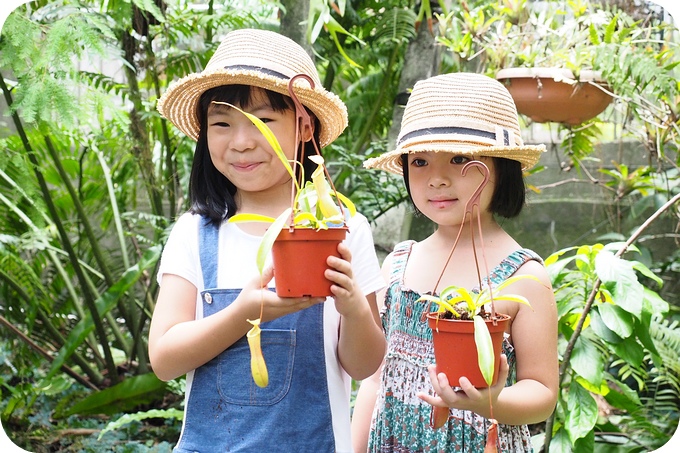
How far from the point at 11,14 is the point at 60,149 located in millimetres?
1780

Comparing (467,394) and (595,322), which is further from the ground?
(467,394)

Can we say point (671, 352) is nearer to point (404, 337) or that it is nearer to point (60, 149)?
point (404, 337)

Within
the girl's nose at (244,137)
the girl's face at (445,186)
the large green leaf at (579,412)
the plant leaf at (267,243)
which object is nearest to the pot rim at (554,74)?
the large green leaf at (579,412)

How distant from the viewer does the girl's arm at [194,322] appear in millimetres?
1332

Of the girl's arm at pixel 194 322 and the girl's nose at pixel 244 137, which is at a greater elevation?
the girl's nose at pixel 244 137

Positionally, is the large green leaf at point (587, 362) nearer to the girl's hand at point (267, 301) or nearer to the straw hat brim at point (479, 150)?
the straw hat brim at point (479, 150)

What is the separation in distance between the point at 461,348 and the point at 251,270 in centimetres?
53

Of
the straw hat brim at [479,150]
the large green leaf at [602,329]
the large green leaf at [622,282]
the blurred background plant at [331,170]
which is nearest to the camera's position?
the straw hat brim at [479,150]

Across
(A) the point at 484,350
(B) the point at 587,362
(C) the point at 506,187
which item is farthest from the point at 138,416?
(A) the point at 484,350

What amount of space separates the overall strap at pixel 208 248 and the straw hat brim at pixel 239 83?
0.92 feet

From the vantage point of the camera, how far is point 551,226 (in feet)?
16.2

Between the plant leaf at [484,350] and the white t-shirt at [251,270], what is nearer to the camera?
the plant leaf at [484,350]

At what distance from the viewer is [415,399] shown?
1642 mm

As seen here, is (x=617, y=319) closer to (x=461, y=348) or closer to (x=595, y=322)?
(x=595, y=322)
